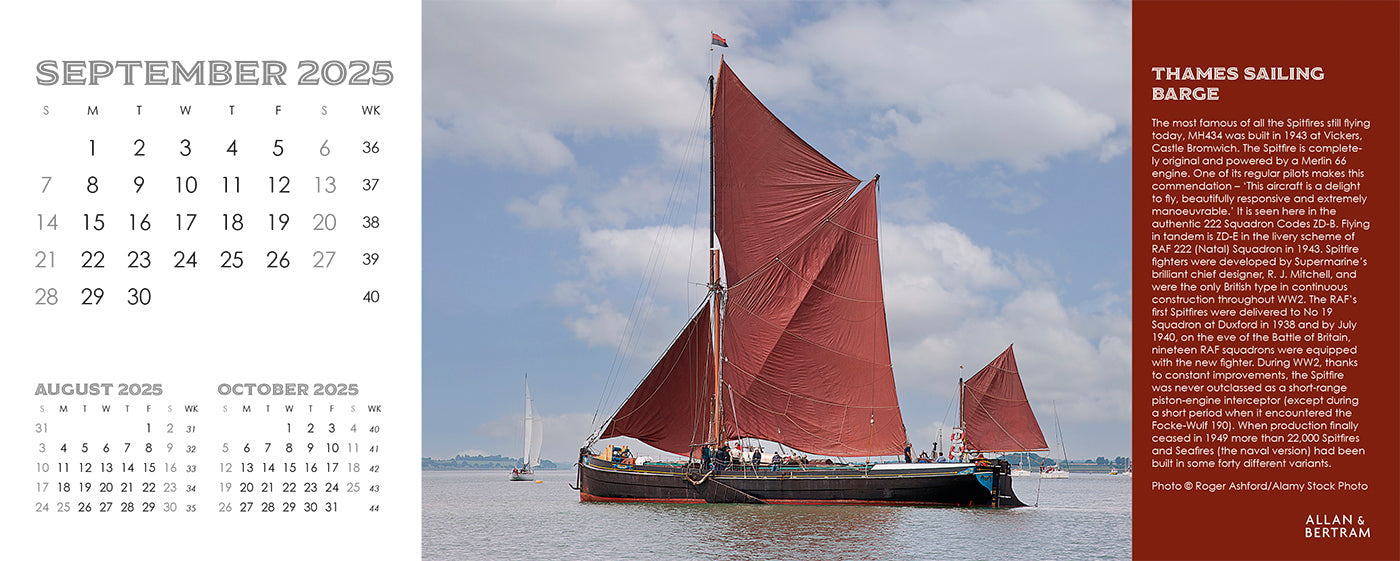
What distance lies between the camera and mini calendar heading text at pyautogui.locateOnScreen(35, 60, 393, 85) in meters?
16.2

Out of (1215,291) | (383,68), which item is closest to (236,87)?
(383,68)

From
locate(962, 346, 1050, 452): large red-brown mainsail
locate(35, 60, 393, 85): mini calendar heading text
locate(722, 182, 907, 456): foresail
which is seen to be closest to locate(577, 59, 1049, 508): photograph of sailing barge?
locate(722, 182, 907, 456): foresail

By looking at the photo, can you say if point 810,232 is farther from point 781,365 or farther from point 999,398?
point 999,398

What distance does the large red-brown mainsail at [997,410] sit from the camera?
79.9 meters

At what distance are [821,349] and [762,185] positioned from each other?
767 cm

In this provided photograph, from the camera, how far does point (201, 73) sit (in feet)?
53.3

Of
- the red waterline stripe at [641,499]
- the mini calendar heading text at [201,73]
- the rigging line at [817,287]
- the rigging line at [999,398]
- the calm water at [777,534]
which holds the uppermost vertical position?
the mini calendar heading text at [201,73]

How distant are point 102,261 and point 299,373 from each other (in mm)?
3172

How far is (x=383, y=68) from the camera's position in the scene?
16.3 meters

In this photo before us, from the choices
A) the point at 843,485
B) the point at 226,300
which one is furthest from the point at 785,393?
the point at 226,300

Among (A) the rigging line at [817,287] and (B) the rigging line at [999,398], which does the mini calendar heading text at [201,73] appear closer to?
(A) the rigging line at [817,287]

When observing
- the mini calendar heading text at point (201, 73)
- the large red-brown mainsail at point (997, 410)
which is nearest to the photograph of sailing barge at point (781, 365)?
the large red-brown mainsail at point (997, 410)

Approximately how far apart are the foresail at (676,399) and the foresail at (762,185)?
3.58 metres

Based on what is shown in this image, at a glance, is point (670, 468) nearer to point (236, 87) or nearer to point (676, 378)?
point (676, 378)
